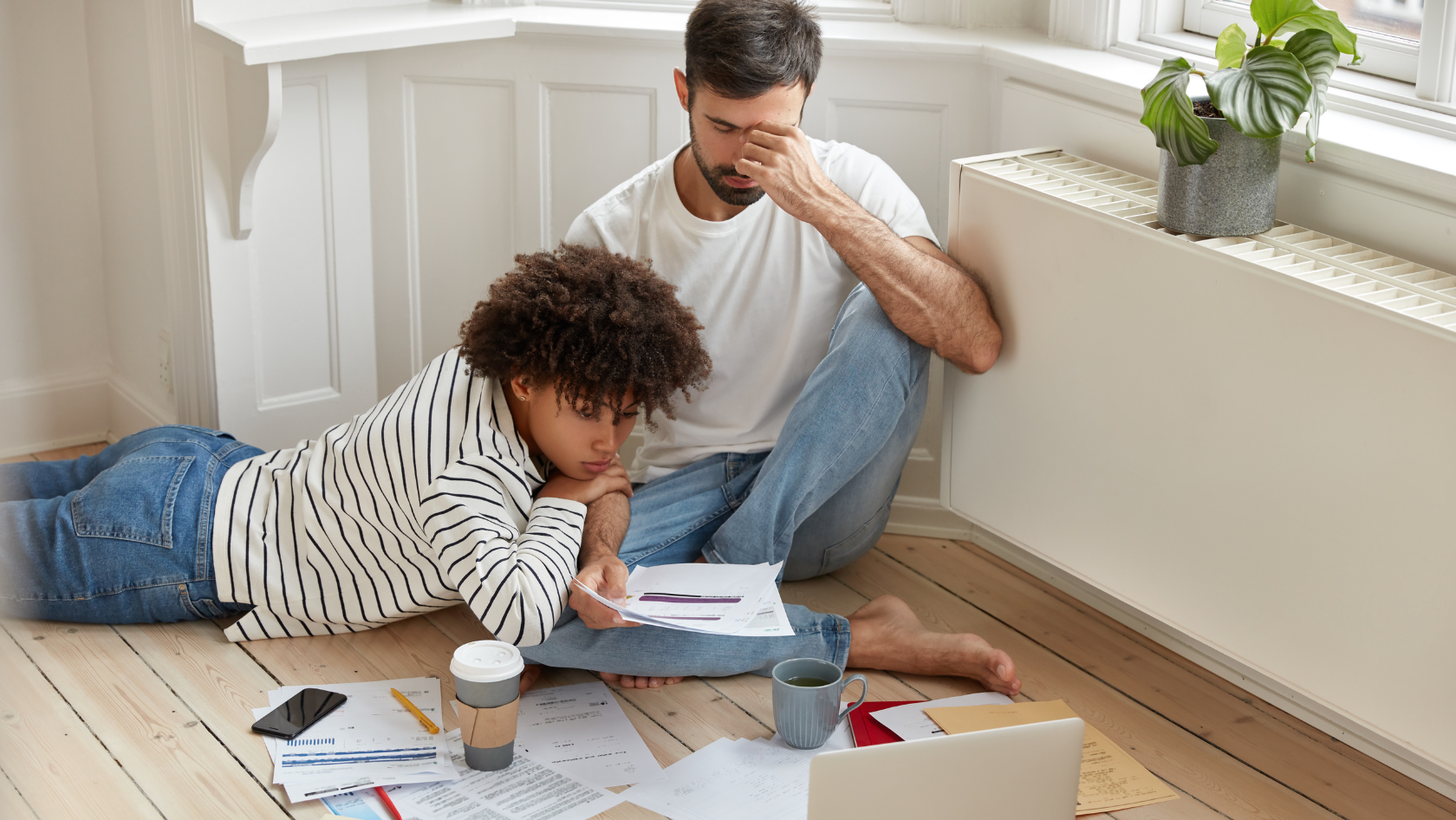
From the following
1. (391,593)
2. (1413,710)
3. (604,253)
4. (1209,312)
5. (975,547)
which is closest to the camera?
(1413,710)

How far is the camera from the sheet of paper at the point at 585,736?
1.62m

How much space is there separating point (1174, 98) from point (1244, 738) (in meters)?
0.88

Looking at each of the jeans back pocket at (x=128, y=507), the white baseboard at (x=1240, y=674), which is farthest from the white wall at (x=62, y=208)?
the white baseboard at (x=1240, y=674)

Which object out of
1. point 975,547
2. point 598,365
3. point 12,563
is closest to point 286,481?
point 12,563

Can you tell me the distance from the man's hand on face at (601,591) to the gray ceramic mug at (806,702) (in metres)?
0.22

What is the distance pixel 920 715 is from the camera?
174 centimetres

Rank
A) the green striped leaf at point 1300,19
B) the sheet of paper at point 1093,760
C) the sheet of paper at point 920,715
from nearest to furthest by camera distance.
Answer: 1. the green striped leaf at point 1300,19
2. the sheet of paper at point 1093,760
3. the sheet of paper at point 920,715

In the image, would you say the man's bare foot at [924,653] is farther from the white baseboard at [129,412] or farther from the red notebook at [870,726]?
the white baseboard at [129,412]

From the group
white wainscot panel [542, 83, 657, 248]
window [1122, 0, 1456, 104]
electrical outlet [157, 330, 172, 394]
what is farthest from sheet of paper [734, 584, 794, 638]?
electrical outlet [157, 330, 172, 394]

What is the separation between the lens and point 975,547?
2.29 meters

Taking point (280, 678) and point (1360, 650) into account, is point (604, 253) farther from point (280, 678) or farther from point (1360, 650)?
point (1360, 650)

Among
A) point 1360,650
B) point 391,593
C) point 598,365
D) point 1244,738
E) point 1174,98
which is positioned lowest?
point 1244,738

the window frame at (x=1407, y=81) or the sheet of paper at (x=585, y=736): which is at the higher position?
the window frame at (x=1407, y=81)

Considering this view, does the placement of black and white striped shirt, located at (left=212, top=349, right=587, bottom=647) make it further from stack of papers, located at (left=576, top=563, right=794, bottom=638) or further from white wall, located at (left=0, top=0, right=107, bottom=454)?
white wall, located at (left=0, top=0, right=107, bottom=454)
